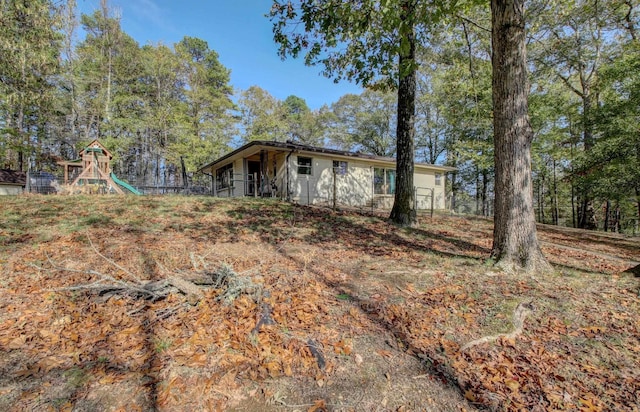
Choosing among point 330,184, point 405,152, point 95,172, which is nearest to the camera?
point 405,152

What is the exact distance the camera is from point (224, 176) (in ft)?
56.3

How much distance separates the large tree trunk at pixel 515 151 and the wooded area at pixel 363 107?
1.38m

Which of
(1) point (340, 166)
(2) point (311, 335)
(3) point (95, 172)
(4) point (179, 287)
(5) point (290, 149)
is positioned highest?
(5) point (290, 149)

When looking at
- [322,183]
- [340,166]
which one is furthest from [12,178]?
[340,166]

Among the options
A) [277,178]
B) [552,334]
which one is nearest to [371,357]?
[552,334]

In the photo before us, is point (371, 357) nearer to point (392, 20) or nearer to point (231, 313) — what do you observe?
point (231, 313)

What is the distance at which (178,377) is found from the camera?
6.88ft

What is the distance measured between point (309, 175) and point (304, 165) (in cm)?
52

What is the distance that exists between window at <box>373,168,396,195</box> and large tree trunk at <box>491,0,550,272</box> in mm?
11767

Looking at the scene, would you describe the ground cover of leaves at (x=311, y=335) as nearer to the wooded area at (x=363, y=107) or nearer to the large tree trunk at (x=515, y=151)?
the large tree trunk at (x=515, y=151)

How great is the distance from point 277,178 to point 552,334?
468 inches

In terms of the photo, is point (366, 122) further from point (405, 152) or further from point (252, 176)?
point (405, 152)

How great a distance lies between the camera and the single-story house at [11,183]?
18188mm

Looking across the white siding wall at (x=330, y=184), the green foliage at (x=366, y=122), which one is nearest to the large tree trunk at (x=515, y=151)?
the white siding wall at (x=330, y=184)
